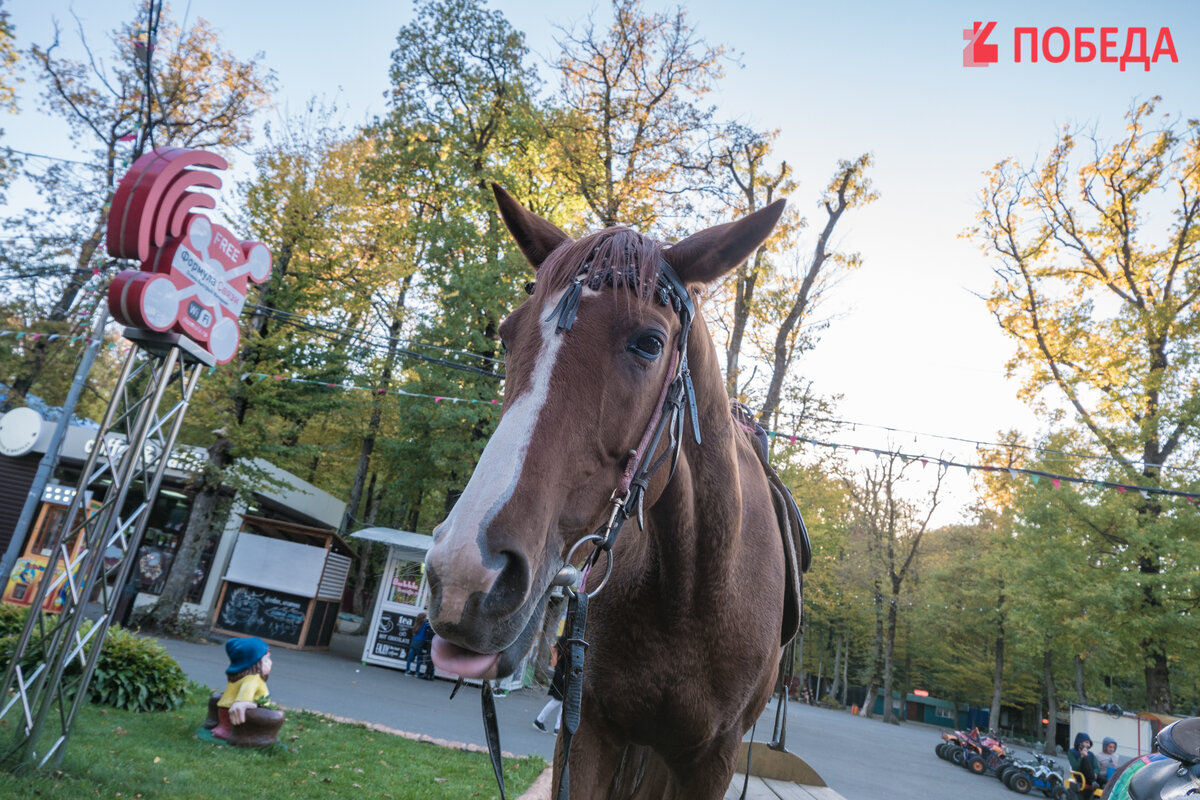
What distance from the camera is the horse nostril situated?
1229mm

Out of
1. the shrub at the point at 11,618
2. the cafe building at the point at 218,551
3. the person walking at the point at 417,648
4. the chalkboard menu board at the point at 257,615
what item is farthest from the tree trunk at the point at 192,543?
the shrub at the point at 11,618

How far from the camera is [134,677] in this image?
839 centimetres

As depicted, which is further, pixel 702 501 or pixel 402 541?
pixel 402 541

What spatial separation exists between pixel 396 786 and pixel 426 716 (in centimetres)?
489

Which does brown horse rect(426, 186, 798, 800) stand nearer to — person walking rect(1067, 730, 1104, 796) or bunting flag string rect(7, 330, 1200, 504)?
bunting flag string rect(7, 330, 1200, 504)

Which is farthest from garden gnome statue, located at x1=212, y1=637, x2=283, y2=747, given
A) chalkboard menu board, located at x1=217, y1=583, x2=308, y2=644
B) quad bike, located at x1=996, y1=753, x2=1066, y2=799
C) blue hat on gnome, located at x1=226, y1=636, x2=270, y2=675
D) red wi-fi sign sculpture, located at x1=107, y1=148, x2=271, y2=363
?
quad bike, located at x1=996, y1=753, x2=1066, y2=799

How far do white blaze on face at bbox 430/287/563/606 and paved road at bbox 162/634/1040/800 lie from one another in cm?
808

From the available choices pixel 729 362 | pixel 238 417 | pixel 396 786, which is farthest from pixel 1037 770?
pixel 238 417

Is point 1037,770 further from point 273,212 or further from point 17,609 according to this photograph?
point 273,212

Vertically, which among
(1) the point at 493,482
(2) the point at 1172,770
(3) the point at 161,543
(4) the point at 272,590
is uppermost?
(1) the point at 493,482

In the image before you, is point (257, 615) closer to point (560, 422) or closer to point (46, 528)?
point (46, 528)

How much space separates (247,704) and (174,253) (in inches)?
193

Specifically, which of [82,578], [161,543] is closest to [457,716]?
[82,578]

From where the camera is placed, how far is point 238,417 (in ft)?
52.1
